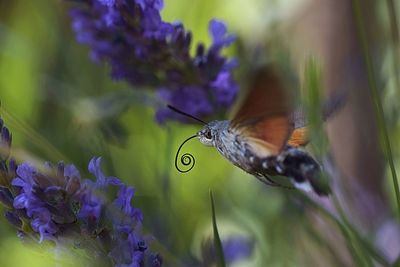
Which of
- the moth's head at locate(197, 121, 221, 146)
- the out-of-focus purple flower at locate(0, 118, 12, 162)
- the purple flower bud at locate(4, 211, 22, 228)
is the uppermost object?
the out-of-focus purple flower at locate(0, 118, 12, 162)

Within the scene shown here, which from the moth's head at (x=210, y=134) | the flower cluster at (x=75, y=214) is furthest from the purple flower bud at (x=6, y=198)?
the moth's head at (x=210, y=134)

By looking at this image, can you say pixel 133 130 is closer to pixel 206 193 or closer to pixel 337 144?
pixel 206 193

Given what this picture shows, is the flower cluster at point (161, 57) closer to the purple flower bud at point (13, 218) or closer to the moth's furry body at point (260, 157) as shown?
the moth's furry body at point (260, 157)

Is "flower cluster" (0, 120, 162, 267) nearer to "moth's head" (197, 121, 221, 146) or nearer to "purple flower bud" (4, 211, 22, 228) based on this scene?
"purple flower bud" (4, 211, 22, 228)

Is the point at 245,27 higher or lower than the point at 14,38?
lower

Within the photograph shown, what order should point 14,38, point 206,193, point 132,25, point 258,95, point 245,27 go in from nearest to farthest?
point 258,95
point 132,25
point 206,193
point 14,38
point 245,27

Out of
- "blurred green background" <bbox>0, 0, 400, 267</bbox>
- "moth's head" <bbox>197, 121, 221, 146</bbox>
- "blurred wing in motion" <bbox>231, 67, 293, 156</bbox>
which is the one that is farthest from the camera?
"blurred green background" <bbox>0, 0, 400, 267</bbox>

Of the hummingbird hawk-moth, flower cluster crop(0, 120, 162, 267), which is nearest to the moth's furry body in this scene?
the hummingbird hawk-moth

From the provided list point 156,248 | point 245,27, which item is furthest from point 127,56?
point 245,27
